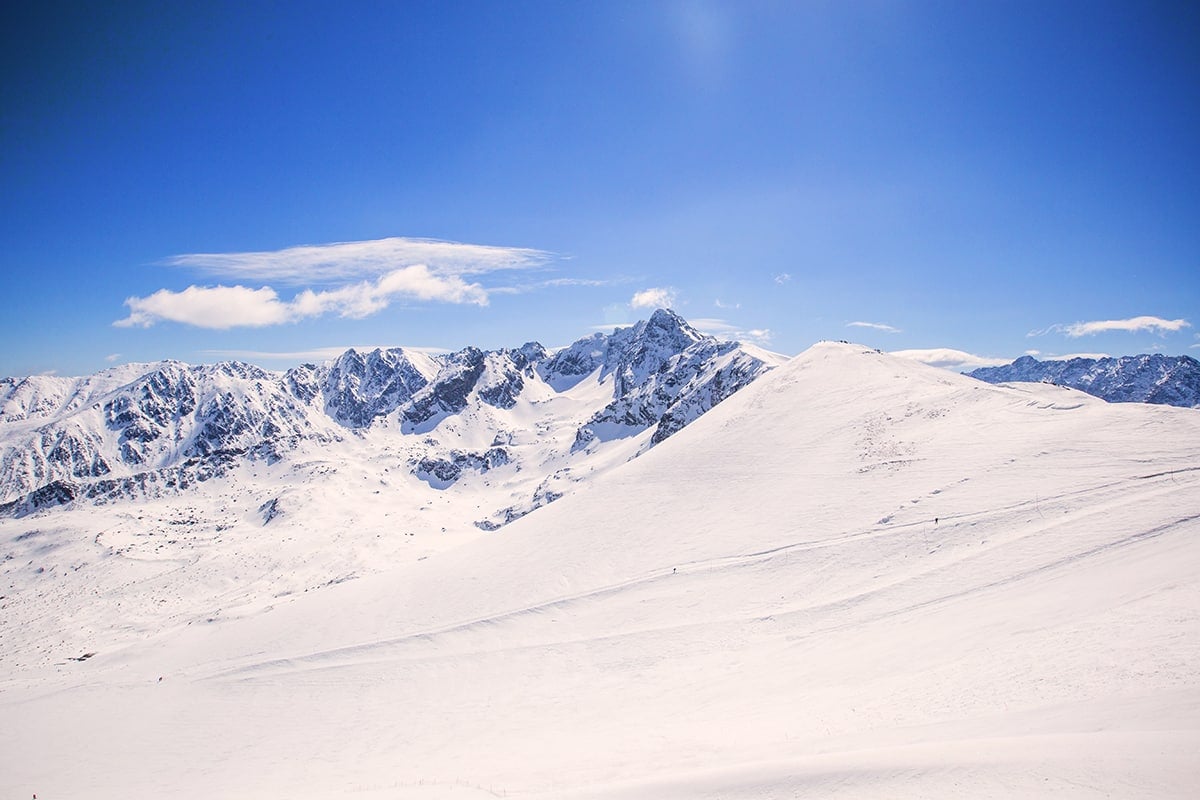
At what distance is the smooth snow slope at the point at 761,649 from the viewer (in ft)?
34.8

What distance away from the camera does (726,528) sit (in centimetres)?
3191

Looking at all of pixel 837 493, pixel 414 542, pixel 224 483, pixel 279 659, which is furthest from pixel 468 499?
pixel 837 493

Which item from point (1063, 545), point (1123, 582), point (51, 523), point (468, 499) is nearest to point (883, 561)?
point (1063, 545)

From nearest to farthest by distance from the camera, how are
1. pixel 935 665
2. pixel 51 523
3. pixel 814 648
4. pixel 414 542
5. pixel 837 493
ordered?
pixel 935 665 → pixel 814 648 → pixel 837 493 → pixel 414 542 → pixel 51 523

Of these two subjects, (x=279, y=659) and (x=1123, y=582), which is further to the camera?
(x=279, y=659)

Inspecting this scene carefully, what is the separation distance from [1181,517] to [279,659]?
45.4 metres

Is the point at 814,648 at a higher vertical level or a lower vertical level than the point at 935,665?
lower

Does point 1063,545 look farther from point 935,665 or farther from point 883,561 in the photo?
point 935,665

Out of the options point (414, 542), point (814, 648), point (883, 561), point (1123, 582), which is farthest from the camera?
point (414, 542)

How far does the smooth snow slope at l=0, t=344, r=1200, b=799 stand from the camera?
1059cm

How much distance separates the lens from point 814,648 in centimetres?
1894

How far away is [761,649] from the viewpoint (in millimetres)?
20156

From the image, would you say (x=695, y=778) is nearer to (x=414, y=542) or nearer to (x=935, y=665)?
(x=935, y=665)

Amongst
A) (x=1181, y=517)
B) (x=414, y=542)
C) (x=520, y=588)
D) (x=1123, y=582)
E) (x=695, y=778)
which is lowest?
(x=414, y=542)
